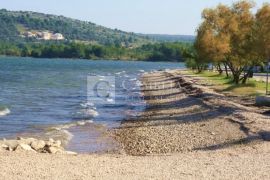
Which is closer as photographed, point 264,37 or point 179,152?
point 179,152

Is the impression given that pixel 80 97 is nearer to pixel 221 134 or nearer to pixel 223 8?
pixel 223 8

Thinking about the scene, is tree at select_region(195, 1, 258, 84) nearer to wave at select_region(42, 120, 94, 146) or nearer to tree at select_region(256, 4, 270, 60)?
tree at select_region(256, 4, 270, 60)

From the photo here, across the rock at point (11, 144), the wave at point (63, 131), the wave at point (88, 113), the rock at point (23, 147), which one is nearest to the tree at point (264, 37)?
the wave at point (88, 113)

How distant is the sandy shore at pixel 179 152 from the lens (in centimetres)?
1577

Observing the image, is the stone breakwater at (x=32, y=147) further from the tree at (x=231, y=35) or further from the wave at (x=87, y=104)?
the tree at (x=231, y=35)

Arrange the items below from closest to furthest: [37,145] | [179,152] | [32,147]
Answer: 1. [179,152]
2. [32,147]
3. [37,145]

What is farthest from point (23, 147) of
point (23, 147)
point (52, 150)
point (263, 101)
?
point (263, 101)

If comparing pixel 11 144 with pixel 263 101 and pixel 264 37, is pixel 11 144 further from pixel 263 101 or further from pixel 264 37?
pixel 264 37

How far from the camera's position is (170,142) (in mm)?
25781

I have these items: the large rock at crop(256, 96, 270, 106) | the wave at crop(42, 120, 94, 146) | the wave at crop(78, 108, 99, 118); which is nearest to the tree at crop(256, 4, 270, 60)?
the large rock at crop(256, 96, 270, 106)

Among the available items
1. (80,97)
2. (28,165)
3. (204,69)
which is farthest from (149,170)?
(204,69)

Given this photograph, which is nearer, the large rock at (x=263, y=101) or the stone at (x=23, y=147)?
the stone at (x=23, y=147)

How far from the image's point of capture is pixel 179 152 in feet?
72.4

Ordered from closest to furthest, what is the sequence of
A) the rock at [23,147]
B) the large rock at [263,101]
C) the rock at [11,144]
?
the rock at [23,147] → the rock at [11,144] → the large rock at [263,101]
